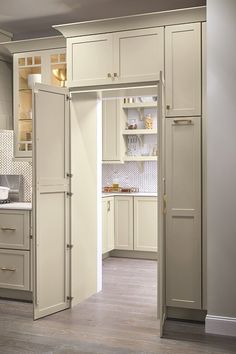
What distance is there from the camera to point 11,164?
5086 millimetres

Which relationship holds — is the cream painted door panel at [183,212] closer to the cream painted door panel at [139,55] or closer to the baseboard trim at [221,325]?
the baseboard trim at [221,325]

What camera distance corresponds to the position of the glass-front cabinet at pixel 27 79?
4.46 meters

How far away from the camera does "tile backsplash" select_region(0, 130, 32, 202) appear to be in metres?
5.00

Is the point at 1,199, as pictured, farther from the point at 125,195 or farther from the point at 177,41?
the point at 177,41

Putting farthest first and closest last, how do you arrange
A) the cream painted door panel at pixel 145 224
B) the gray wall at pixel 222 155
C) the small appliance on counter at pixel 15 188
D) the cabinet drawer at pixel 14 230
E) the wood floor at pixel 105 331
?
the cream painted door panel at pixel 145 224, the small appliance on counter at pixel 15 188, the cabinet drawer at pixel 14 230, the gray wall at pixel 222 155, the wood floor at pixel 105 331

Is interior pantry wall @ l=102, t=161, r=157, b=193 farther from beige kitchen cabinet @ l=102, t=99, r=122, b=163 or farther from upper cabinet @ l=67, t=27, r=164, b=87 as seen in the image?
upper cabinet @ l=67, t=27, r=164, b=87

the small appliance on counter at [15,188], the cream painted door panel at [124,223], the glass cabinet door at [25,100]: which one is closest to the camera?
the glass cabinet door at [25,100]

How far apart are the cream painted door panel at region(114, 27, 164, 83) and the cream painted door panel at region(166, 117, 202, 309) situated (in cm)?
46

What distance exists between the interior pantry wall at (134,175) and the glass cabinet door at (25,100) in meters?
2.37

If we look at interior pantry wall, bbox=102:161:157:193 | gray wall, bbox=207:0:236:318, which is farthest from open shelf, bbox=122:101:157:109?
gray wall, bbox=207:0:236:318

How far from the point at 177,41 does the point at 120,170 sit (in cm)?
335

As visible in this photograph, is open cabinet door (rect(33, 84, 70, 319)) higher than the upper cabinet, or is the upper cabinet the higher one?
the upper cabinet

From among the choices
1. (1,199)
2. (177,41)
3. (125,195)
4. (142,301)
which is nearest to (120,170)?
(125,195)

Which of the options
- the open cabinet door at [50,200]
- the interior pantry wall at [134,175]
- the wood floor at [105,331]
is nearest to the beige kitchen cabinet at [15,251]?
the wood floor at [105,331]
